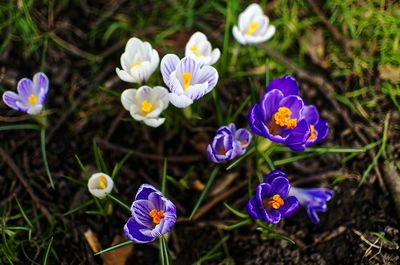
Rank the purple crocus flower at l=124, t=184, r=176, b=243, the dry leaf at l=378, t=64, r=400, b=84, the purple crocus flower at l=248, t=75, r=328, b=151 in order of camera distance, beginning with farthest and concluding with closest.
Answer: the dry leaf at l=378, t=64, r=400, b=84 < the purple crocus flower at l=248, t=75, r=328, b=151 < the purple crocus flower at l=124, t=184, r=176, b=243

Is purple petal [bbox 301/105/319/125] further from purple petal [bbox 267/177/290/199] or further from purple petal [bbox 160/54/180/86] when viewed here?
purple petal [bbox 160/54/180/86]

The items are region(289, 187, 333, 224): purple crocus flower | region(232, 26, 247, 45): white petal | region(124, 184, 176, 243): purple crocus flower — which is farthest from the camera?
region(232, 26, 247, 45): white petal

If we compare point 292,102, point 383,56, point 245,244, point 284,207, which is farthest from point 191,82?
point 383,56

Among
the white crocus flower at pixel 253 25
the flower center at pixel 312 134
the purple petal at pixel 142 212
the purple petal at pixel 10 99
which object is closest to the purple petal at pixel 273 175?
the flower center at pixel 312 134

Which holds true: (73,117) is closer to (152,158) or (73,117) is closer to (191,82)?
(152,158)

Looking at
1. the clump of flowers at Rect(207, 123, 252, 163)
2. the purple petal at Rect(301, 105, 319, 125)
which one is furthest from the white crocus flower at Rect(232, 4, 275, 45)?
the clump of flowers at Rect(207, 123, 252, 163)

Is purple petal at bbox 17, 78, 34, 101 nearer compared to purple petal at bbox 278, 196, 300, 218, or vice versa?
purple petal at bbox 278, 196, 300, 218

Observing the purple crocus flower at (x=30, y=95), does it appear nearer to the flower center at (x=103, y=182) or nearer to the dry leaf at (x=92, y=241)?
the flower center at (x=103, y=182)
